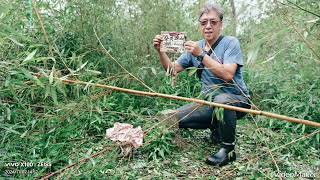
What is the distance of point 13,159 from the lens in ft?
6.70

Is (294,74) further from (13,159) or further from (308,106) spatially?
(13,159)

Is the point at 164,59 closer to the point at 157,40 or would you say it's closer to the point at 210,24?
the point at 157,40

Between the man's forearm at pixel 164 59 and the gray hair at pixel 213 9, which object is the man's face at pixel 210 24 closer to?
the gray hair at pixel 213 9

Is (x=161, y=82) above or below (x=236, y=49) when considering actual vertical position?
below

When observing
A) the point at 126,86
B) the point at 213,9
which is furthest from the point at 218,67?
the point at 126,86

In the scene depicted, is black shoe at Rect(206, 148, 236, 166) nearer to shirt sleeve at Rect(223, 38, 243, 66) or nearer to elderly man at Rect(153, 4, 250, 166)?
elderly man at Rect(153, 4, 250, 166)

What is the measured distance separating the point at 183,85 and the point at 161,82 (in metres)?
0.23

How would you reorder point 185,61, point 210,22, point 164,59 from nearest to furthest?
point 210,22
point 164,59
point 185,61

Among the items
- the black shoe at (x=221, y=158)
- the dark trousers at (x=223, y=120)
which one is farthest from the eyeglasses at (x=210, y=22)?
the black shoe at (x=221, y=158)

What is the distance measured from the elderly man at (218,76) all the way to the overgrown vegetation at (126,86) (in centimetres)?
15

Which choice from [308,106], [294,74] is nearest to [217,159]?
[308,106]

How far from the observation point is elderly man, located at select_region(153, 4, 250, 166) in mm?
2240

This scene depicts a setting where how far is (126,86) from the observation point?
260cm

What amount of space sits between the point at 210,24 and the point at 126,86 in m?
0.71
